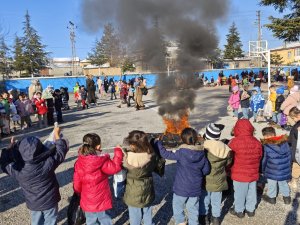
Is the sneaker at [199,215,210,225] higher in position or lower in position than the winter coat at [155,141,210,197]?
lower

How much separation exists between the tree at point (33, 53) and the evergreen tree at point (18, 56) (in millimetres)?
503

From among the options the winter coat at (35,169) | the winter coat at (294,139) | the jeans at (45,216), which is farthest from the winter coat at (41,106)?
the winter coat at (294,139)

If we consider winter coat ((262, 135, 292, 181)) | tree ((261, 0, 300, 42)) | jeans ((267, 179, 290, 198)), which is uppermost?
tree ((261, 0, 300, 42))

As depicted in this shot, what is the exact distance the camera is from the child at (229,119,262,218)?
183 inches

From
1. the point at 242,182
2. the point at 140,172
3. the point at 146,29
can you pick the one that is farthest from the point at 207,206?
the point at 146,29

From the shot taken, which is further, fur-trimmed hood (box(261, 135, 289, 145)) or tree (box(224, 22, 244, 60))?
tree (box(224, 22, 244, 60))

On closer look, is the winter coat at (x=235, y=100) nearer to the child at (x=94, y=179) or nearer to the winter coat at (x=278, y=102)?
the winter coat at (x=278, y=102)

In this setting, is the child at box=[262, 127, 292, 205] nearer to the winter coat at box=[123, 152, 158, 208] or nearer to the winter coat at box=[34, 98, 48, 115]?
the winter coat at box=[123, 152, 158, 208]

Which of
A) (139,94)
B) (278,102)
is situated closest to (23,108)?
(139,94)

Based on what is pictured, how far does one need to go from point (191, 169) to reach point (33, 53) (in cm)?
5659

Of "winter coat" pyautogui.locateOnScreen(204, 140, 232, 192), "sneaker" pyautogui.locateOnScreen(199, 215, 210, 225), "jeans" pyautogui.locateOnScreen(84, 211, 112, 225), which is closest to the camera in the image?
"jeans" pyautogui.locateOnScreen(84, 211, 112, 225)

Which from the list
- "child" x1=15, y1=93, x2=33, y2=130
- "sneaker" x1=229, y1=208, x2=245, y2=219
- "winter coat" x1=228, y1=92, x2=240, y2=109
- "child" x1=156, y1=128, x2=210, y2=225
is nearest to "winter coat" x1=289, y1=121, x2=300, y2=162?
"sneaker" x1=229, y1=208, x2=245, y2=219

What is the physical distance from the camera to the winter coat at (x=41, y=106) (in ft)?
42.1

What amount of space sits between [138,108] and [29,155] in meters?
14.1
